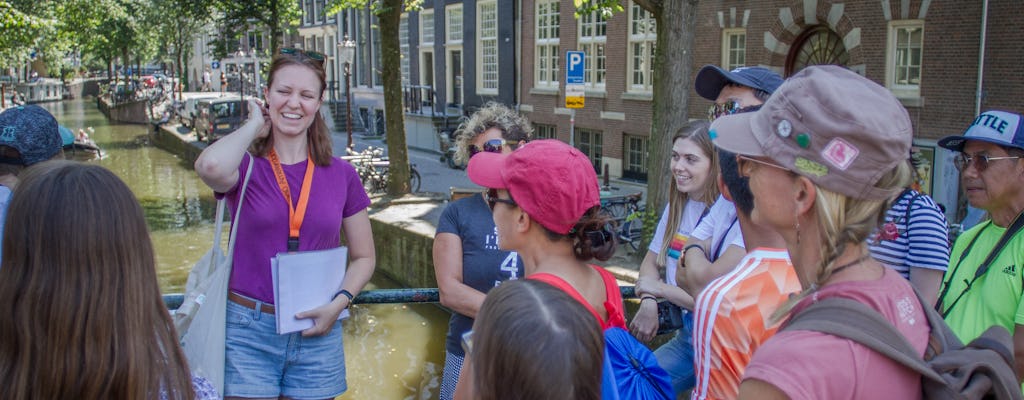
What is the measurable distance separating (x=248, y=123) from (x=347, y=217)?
495 millimetres

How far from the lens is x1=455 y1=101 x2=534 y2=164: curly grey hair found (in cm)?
337

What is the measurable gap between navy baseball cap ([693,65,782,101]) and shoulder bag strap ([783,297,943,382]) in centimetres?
173

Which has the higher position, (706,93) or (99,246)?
(706,93)

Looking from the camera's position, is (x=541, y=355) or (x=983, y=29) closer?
(x=541, y=355)

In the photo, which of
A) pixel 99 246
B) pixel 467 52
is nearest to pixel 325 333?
pixel 99 246

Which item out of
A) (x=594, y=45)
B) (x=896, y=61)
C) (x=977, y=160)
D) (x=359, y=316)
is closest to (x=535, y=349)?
(x=977, y=160)

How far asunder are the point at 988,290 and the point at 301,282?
2208mm

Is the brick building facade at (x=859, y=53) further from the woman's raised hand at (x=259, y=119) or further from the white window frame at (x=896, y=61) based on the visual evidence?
the woman's raised hand at (x=259, y=119)

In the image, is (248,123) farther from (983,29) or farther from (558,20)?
(558,20)

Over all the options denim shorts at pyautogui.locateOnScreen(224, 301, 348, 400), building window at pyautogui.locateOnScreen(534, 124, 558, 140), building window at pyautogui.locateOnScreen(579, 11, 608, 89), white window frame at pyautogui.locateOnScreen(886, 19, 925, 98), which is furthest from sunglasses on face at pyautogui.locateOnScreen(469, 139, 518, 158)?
building window at pyautogui.locateOnScreen(534, 124, 558, 140)

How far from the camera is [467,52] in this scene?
25.6 meters

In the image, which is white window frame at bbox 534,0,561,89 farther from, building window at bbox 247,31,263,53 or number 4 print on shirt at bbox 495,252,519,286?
number 4 print on shirt at bbox 495,252,519,286

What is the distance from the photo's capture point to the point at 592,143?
21.1 m

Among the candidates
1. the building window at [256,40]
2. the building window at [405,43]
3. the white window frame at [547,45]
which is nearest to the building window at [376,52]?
the building window at [405,43]
